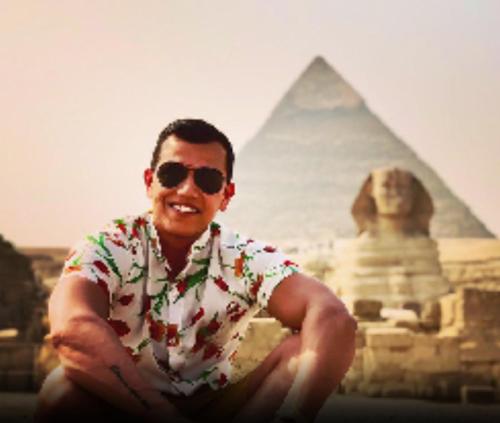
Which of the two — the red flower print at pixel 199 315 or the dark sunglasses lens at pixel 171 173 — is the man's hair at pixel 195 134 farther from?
the red flower print at pixel 199 315

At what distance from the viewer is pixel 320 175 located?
256ft

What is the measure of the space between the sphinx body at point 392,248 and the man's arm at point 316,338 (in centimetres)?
1324

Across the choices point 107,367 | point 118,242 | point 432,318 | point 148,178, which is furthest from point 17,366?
point 107,367

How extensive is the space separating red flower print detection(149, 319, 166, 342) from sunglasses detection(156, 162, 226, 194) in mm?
420

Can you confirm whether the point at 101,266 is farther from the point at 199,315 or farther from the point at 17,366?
the point at 17,366

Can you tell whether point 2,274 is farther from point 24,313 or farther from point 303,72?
point 303,72

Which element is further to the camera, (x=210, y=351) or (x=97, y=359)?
(x=210, y=351)

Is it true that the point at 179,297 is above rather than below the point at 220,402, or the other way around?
above

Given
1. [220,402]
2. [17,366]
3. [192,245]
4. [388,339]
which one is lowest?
[17,366]

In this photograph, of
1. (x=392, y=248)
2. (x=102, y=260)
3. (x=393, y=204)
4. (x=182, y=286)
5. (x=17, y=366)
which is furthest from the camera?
(x=393, y=204)

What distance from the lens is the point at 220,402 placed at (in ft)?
9.78

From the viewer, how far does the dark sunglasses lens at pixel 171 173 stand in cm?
300

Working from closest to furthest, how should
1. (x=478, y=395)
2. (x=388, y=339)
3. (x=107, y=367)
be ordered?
(x=107, y=367) → (x=478, y=395) → (x=388, y=339)

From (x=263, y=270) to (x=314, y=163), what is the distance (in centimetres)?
7541
